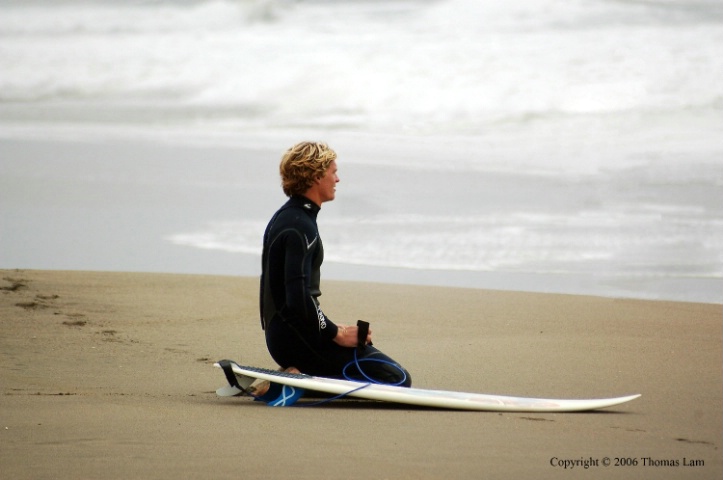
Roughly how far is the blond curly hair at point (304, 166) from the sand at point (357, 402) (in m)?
1.20

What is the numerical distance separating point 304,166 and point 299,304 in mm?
763

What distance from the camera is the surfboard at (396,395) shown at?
5.59 m

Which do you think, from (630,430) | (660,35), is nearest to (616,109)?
(660,35)

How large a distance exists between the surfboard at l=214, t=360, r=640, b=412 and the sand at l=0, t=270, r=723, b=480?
91mm

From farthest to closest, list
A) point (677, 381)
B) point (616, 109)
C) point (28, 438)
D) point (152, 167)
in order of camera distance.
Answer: point (616, 109)
point (152, 167)
point (677, 381)
point (28, 438)

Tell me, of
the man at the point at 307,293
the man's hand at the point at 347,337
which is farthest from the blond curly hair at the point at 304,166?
the man's hand at the point at 347,337

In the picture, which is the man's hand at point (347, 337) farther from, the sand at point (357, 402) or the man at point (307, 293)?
the sand at point (357, 402)

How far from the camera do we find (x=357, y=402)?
5941mm

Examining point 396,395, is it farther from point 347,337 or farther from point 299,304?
point 299,304

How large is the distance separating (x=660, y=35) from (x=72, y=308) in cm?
1966

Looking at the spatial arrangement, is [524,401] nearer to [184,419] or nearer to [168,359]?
[184,419]

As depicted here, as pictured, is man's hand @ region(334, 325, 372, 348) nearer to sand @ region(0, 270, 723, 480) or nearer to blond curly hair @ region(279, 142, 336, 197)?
sand @ region(0, 270, 723, 480)

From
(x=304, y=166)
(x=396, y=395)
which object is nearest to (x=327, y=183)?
(x=304, y=166)

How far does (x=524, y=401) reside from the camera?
5.65 meters
